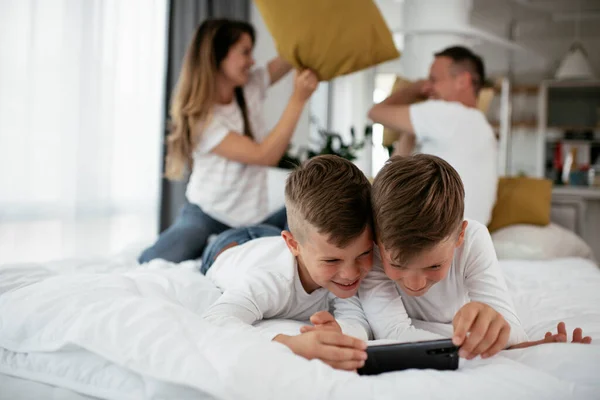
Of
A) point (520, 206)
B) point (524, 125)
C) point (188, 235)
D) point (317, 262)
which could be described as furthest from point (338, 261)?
point (524, 125)

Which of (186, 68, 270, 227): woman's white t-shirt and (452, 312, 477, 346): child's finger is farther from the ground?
(186, 68, 270, 227): woman's white t-shirt

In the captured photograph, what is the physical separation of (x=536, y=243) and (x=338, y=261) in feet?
5.53

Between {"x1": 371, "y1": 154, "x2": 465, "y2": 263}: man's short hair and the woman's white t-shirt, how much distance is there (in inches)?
49.3

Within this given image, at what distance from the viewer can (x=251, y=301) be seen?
3.67ft

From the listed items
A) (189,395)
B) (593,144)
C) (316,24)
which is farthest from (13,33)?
(593,144)

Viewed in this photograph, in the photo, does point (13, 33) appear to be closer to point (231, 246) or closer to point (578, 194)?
point (231, 246)

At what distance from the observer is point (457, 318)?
0.92 meters

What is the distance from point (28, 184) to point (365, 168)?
2.87 m

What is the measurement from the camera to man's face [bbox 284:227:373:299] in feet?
3.54

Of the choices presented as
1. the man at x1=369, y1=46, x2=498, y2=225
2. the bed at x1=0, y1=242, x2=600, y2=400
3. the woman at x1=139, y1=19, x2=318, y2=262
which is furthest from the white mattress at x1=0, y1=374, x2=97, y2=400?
the man at x1=369, y1=46, x2=498, y2=225

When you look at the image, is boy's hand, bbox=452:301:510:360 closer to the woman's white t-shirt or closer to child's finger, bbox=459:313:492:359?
Result: child's finger, bbox=459:313:492:359

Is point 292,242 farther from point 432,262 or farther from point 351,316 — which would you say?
point 432,262

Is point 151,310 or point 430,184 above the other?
point 430,184

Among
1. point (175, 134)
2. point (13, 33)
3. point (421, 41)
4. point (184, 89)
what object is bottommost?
point (175, 134)
